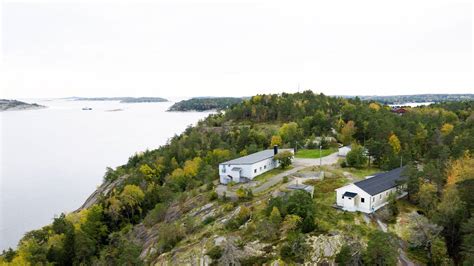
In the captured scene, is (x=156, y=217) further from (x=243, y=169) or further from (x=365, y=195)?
(x=365, y=195)

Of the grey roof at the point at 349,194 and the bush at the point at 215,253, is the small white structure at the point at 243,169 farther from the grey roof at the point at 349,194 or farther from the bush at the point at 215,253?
the bush at the point at 215,253

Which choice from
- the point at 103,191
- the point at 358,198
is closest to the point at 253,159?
the point at 358,198

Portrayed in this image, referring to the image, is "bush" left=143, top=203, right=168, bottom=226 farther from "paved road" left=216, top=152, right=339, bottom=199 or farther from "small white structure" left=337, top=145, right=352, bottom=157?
"small white structure" left=337, top=145, right=352, bottom=157

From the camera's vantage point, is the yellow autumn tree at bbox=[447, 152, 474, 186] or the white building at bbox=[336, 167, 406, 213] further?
the white building at bbox=[336, 167, 406, 213]

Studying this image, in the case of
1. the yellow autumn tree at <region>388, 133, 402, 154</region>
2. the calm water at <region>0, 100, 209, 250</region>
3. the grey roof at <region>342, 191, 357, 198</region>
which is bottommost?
the calm water at <region>0, 100, 209, 250</region>

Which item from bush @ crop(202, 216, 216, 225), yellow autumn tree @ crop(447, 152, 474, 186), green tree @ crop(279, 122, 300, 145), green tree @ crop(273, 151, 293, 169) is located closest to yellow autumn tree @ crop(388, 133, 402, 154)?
yellow autumn tree @ crop(447, 152, 474, 186)

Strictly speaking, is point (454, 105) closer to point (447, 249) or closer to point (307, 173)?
point (307, 173)

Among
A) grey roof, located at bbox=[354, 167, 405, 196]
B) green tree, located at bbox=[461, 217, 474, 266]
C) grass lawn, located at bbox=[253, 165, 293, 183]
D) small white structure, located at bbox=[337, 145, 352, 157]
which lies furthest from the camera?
small white structure, located at bbox=[337, 145, 352, 157]
